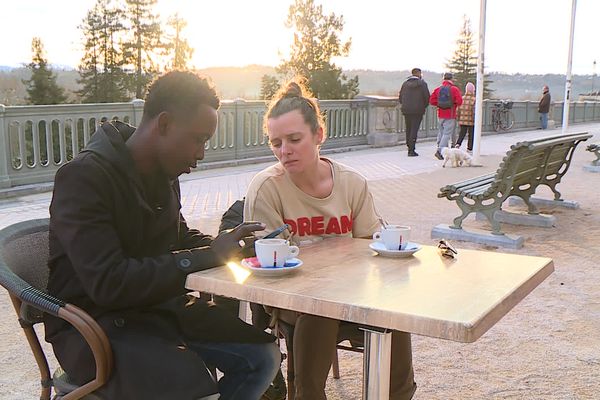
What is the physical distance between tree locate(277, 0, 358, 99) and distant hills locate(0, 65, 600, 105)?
102 cm

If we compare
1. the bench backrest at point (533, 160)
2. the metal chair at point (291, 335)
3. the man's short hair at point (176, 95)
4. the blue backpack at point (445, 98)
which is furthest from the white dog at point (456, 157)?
the man's short hair at point (176, 95)

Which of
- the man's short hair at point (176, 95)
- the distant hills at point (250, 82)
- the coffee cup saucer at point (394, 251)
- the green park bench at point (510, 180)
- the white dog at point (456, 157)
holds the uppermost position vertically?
Result: the distant hills at point (250, 82)

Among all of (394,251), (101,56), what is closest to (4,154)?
(394,251)

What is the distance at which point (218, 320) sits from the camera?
246 cm

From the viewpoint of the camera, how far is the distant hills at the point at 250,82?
1099 inches

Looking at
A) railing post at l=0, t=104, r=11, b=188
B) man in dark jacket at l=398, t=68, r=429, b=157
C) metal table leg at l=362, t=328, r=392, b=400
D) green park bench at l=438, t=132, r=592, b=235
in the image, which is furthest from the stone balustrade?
metal table leg at l=362, t=328, r=392, b=400

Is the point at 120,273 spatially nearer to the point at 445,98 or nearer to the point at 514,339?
the point at 514,339

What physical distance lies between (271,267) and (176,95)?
2.10 feet

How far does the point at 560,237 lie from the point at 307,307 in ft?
18.2

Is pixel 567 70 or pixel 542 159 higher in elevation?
pixel 567 70

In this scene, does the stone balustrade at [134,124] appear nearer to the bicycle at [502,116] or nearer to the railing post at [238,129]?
the railing post at [238,129]

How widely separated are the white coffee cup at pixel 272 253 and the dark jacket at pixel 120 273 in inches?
5.9

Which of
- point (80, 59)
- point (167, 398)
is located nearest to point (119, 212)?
point (167, 398)

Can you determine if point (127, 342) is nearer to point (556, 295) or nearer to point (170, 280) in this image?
point (170, 280)
